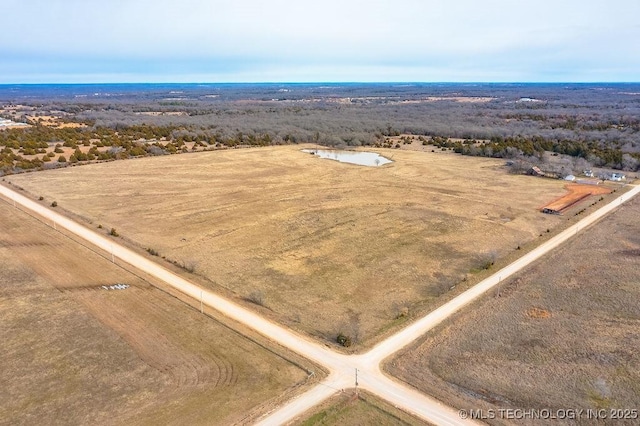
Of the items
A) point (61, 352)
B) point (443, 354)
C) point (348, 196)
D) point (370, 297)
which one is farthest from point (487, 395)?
point (348, 196)

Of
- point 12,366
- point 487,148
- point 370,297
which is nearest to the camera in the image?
point 12,366

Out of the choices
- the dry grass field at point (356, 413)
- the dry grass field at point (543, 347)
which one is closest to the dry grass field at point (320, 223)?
the dry grass field at point (543, 347)

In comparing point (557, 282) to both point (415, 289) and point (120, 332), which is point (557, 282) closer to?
point (415, 289)

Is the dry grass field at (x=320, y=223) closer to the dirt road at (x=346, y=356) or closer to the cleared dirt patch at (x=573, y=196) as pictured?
the dirt road at (x=346, y=356)

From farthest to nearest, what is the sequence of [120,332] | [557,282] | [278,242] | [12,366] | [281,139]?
[281,139] < [278,242] < [557,282] < [120,332] < [12,366]

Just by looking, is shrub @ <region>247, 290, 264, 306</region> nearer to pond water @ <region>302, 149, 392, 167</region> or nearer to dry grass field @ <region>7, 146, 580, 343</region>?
dry grass field @ <region>7, 146, 580, 343</region>

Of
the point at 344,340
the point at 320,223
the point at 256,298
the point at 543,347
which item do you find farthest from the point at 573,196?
the point at 256,298

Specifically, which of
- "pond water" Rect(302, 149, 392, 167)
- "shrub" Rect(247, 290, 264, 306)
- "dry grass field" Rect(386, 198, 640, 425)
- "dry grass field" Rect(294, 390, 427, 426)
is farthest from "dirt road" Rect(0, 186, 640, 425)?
"pond water" Rect(302, 149, 392, 167)
